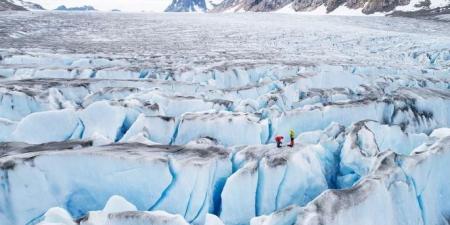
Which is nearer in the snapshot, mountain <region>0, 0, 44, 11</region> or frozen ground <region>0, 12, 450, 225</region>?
frozen ground <region>0, 12, 450, 225</region>

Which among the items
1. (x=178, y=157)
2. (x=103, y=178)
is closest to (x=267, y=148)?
(x=178, y=157)

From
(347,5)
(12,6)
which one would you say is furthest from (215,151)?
(12,6)

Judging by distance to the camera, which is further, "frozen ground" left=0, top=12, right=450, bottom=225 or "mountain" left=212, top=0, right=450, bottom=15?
"mountain" left=212, top=0, right=450, bottom=15

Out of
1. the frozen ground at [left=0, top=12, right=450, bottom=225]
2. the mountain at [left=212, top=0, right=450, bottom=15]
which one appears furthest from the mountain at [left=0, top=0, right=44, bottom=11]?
the frozen ground at [left=0, top=12, right=450, bottom=225]

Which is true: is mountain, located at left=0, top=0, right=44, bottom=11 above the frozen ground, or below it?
above

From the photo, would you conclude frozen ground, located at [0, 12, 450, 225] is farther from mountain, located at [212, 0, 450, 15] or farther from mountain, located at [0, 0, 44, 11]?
mountain, located at [0, 0, 44, 11]

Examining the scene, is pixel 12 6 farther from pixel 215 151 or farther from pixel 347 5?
pixel 215 151

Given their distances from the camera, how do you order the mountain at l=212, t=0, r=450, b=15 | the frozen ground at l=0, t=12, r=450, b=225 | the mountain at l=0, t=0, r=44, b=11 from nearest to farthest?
1. the frozen ground at l=0, t=12, r=450, b=225
2. the mountain at l=212, t=0, r=450, b=15
3. the mountain at l=0, t=0, r=44, b=11

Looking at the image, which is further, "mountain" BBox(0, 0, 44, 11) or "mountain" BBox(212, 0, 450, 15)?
"mountain" BBox(0, 0, 44, 11)

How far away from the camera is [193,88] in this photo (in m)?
11.3

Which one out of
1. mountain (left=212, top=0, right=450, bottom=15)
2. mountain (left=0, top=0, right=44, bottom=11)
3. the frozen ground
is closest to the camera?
the frozen ground

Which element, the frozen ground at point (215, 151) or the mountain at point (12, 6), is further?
the mountain at point (12, 6)

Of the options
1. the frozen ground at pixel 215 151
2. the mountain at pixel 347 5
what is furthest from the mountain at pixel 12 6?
the frozen ground at pixel 215 151

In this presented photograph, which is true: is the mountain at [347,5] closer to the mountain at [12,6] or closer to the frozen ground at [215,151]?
the mountain at [12,6]
